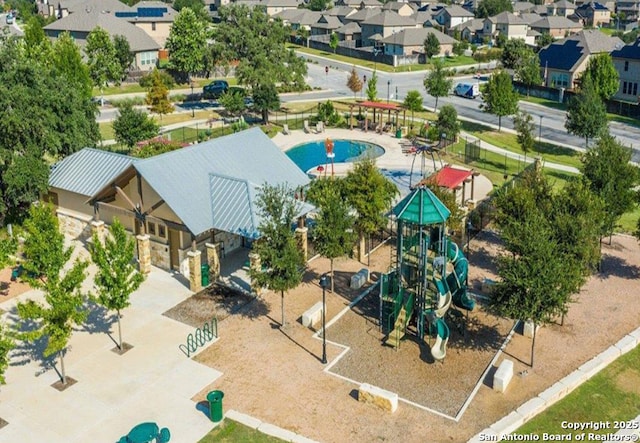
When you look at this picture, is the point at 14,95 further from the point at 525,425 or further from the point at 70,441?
the point at 525,425

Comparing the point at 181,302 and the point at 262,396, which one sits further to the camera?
the point at 181,302

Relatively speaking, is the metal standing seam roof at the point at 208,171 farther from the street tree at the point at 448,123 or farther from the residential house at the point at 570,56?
the residential house at the point at 570,56

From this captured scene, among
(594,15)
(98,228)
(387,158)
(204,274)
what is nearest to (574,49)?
(387,158)

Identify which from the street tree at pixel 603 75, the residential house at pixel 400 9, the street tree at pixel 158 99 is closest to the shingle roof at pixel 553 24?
the residential house at pixel 400 9

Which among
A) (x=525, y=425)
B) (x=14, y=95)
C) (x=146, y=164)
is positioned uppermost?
(x=14, y=95)

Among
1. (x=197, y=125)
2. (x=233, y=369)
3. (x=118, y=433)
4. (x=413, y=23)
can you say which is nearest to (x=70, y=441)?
(x=118, y=433)

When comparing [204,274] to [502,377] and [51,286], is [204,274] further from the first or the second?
[502,377]

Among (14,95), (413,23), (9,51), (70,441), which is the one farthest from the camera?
(413,23)
